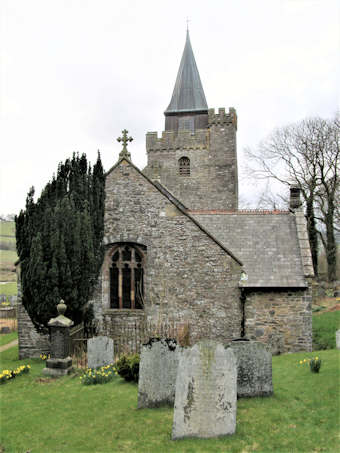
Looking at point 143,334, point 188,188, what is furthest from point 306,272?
point 188,188

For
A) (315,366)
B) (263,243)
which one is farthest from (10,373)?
(263,243)

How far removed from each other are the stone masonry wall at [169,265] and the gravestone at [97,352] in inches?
98.1

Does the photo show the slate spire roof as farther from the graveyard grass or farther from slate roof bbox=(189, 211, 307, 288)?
the graveyard grass

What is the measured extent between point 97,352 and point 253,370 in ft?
14.1

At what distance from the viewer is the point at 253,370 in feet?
24.8

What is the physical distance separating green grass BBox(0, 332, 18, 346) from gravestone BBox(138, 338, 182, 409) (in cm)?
1152

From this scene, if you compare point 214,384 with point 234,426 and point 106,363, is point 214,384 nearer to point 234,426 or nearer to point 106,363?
point 234,426

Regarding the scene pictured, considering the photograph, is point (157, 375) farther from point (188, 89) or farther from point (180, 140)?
point (188, 89)

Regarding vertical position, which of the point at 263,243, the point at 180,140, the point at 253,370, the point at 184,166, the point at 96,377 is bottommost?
the point at 96,377

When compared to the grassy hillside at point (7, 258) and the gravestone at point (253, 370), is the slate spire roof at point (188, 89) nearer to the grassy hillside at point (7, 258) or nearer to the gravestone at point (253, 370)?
the grassy hillside at point (7, 258)

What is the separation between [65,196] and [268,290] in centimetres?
678

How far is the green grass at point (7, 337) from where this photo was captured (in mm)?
16931

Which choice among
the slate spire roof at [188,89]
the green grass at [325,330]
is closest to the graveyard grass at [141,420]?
the green grass at [325,330]

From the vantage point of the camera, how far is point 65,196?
11344 millimetres
